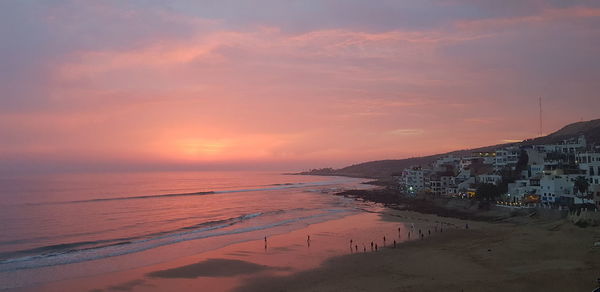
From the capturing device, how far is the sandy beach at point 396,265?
22.5 m

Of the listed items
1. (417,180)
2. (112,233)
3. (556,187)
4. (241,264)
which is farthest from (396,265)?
(417,180)

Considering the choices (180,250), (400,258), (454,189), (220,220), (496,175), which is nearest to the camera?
(400,258)

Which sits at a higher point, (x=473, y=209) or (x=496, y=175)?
(x=496, y=175)

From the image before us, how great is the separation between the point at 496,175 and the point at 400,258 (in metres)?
39.5

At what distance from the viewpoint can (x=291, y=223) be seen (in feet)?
167

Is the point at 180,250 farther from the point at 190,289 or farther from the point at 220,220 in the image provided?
the point at 220,220

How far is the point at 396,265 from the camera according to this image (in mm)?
28000

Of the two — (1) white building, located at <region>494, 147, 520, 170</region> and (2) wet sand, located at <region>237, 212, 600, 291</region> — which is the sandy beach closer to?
(2) wet sand, located at <region>237, 212, 600, 291</region>

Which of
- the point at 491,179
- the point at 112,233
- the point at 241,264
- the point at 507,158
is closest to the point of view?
the point at 241,264

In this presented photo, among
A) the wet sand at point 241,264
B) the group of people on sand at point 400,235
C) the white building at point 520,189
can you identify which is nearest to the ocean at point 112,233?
the wet sand at point 241,264

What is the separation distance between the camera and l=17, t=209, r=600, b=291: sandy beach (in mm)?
22547

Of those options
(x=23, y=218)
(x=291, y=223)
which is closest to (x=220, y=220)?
(x=291, y=223)

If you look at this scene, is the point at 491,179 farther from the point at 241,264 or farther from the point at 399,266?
the point at 241,264

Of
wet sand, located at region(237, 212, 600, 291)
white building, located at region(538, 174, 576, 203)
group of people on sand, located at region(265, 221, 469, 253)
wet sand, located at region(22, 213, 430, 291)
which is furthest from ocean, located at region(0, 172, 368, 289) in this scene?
white building, located at region(538, 174, 576, 203)
